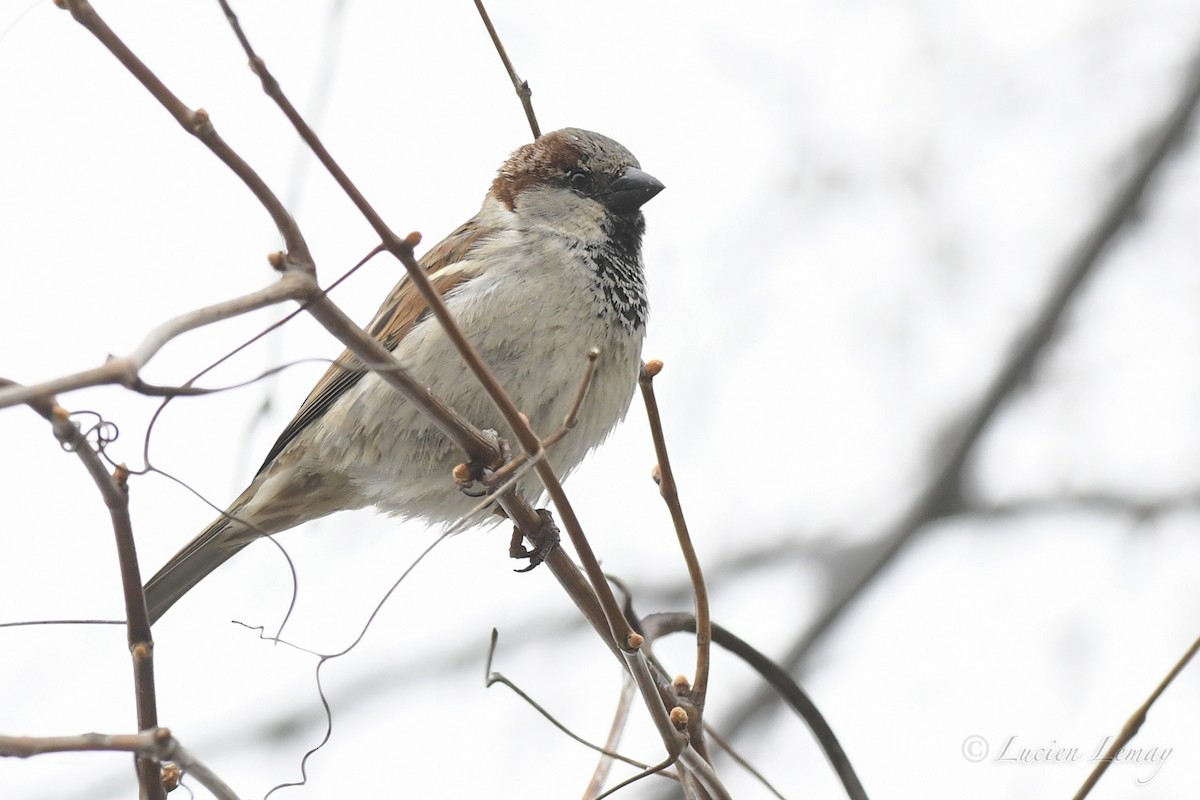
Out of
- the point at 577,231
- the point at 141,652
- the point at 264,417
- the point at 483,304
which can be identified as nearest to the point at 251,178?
the point at 141,652

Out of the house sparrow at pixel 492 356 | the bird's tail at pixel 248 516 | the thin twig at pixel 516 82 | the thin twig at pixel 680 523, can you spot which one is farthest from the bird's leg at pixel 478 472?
the bird's tail at pixel 248 516

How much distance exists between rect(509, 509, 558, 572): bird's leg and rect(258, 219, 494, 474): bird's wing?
715mm

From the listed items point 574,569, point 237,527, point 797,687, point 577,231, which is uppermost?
point 577,231

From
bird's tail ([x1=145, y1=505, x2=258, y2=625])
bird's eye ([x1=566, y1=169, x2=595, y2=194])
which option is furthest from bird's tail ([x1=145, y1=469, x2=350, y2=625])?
bird's eye ([x1=566, y1=169, x2=595, y2=194])

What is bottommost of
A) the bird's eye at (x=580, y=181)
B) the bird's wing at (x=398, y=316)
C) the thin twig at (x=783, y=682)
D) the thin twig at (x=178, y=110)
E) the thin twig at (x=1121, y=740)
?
the thin twig at (x=1121, y=740)

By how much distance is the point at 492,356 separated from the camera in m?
2.83

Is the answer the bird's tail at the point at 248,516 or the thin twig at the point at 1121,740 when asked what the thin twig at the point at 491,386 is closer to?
the thin twig at the point at 1121,740

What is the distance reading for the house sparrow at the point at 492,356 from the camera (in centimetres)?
285

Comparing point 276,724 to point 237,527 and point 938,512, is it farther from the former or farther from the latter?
point 938,512

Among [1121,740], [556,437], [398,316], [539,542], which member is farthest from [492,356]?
[1121,740]

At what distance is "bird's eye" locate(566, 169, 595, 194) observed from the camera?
3404 mm

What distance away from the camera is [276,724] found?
4801 millimetres

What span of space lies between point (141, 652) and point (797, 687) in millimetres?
1060

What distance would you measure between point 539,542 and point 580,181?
1.51m
